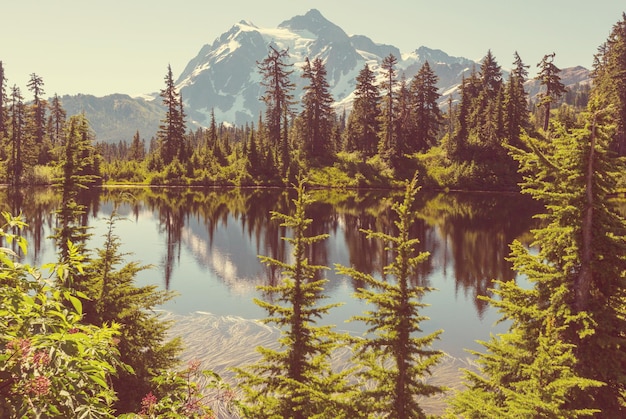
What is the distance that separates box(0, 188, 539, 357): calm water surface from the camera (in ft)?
72.3

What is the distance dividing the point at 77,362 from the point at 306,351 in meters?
6.66

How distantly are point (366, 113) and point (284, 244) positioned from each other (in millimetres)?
56574

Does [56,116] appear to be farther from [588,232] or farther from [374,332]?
[588,232]

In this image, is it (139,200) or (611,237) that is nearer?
(611,237)

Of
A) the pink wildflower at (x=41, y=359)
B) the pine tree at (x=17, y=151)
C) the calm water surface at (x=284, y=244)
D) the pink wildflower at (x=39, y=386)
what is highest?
the pine tree at (x=17, y=151)

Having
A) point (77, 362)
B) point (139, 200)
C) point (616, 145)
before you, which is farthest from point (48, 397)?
point (616, 145)

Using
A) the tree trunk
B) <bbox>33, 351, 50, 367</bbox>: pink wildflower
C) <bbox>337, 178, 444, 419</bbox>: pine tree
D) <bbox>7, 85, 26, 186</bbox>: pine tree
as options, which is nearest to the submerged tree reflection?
the tree trunk

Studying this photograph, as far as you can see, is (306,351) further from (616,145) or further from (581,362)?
(616,145)

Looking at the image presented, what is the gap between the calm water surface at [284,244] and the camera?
Answer: 22.0 m

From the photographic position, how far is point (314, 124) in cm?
8569

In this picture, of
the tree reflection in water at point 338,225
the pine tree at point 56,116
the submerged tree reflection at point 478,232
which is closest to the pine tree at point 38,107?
the pine tree at point 56,116

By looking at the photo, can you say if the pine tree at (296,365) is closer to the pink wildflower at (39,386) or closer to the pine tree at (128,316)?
the pine tree at (128,316)

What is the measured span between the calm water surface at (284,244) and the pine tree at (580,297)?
2348mm

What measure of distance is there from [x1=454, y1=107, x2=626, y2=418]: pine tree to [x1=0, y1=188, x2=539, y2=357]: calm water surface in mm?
2348
